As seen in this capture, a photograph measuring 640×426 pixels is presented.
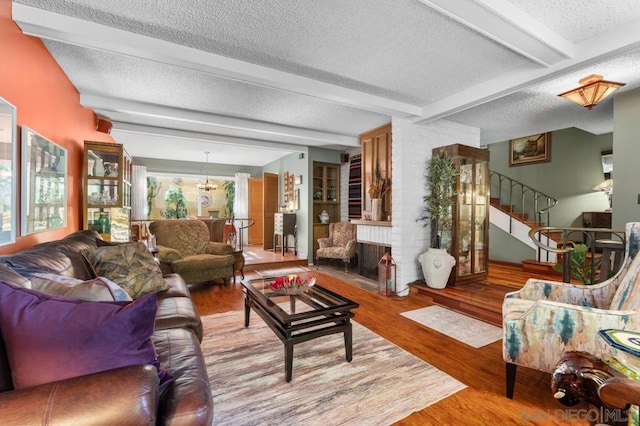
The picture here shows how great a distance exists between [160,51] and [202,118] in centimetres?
179

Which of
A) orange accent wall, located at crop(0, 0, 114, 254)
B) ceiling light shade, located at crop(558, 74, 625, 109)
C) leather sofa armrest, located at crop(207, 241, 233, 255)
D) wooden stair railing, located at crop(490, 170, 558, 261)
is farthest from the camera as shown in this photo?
wooden stair railing, located at crop(490, 170, 558, 261)

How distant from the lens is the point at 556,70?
8.23 feet

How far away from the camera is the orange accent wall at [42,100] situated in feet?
6.31

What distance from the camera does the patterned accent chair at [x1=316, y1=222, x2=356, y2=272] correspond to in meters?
5.27

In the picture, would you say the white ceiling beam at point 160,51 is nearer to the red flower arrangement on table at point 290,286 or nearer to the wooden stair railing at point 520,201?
the red flower arrangement on table at point 290,286

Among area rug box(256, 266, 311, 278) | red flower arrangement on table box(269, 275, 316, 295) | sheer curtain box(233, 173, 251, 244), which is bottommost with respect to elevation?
area rug box(256, 266, 311, 278)

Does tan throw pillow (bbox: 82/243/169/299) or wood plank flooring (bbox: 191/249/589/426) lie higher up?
tan throw pillow (bbox: 82/243/169/299)

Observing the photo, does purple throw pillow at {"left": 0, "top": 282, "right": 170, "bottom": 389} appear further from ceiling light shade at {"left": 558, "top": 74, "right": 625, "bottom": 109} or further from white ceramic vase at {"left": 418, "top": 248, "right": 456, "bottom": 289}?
ceiling light shade at {"left": 558, "top": 74, "right": 625, "bottom": 109}

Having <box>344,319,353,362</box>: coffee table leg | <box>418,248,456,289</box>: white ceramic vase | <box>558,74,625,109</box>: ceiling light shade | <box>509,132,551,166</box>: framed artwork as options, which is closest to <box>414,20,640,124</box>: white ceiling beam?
<box>558,74,625,109</box>: ceiling light shade

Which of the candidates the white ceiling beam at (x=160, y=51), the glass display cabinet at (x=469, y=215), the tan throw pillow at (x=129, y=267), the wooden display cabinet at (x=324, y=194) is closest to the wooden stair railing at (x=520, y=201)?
the glass display cabinet at (x=469, y=215)

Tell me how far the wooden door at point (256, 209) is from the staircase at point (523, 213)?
20.0 feet

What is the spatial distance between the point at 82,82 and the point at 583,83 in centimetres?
509

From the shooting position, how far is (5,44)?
6.17 feet

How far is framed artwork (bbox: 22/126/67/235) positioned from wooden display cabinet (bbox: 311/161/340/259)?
4.20 metres
